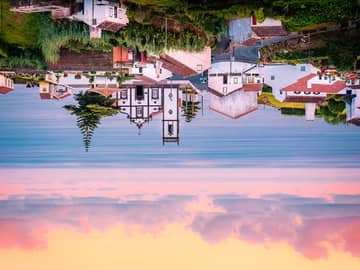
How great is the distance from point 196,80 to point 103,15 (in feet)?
4.29

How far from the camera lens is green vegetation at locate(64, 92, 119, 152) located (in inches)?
313

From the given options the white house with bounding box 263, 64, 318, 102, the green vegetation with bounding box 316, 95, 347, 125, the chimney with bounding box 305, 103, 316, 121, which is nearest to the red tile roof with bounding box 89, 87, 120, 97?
the white house with bounding box 263, 64, 318, 102

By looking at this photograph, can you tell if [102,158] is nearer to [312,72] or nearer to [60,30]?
[60,30]

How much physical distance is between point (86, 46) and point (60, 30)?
350 mm

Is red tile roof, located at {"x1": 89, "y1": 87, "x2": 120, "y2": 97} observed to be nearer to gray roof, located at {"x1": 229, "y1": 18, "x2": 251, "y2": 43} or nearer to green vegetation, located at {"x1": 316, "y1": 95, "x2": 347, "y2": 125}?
gray roof, located at {"x1": 229, "y1": 18, "x2": 251, "y2": 43}

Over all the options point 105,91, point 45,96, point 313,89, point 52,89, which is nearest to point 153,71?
point 105,91

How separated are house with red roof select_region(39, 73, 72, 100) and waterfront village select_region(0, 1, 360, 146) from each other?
0.04 ft

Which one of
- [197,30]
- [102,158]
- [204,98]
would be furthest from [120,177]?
[197,30]

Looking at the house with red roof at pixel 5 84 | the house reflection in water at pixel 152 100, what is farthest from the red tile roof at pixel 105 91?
the house with red roof at pixel 5 84

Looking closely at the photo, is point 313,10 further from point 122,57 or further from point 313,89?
point 122,57

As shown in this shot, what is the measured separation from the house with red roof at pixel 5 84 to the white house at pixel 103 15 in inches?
43.9

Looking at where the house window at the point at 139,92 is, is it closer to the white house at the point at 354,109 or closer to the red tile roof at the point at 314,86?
the red tile roof at the point at 314,86

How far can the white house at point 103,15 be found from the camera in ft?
24.0

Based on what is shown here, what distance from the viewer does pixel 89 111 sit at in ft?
26.1
